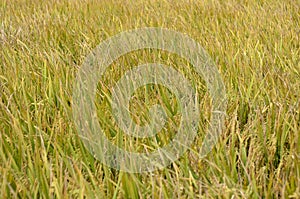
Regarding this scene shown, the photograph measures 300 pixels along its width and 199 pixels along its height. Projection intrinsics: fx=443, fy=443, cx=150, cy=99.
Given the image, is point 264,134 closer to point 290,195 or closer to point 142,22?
point 290,195

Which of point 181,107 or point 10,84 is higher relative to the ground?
point 10,84

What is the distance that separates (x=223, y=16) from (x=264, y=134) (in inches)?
62.6

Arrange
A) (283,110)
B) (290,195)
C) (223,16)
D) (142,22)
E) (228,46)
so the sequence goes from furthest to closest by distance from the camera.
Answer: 1. (223,16)
2. (142,22)
3. (228,46)
4. (283,110)
5. (290,195)

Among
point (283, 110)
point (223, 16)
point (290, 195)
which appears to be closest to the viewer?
point (290, 195)

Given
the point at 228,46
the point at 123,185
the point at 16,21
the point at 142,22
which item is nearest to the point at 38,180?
the point at 123,185

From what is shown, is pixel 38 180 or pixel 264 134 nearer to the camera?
pixel 38 180

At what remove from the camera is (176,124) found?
102 cm

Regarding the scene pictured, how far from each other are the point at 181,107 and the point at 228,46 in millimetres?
684

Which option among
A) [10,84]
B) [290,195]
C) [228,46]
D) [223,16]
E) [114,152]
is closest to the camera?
[290,195]

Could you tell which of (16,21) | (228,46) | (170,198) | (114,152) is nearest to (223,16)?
(228,46)

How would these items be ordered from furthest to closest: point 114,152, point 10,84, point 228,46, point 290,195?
point 228,46 → point 10,84 → point 114,152 → point 290,195

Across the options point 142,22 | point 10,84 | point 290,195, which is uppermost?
point 142,22

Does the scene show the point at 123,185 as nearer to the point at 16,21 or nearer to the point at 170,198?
the point at 170,198

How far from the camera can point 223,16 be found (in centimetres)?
240
